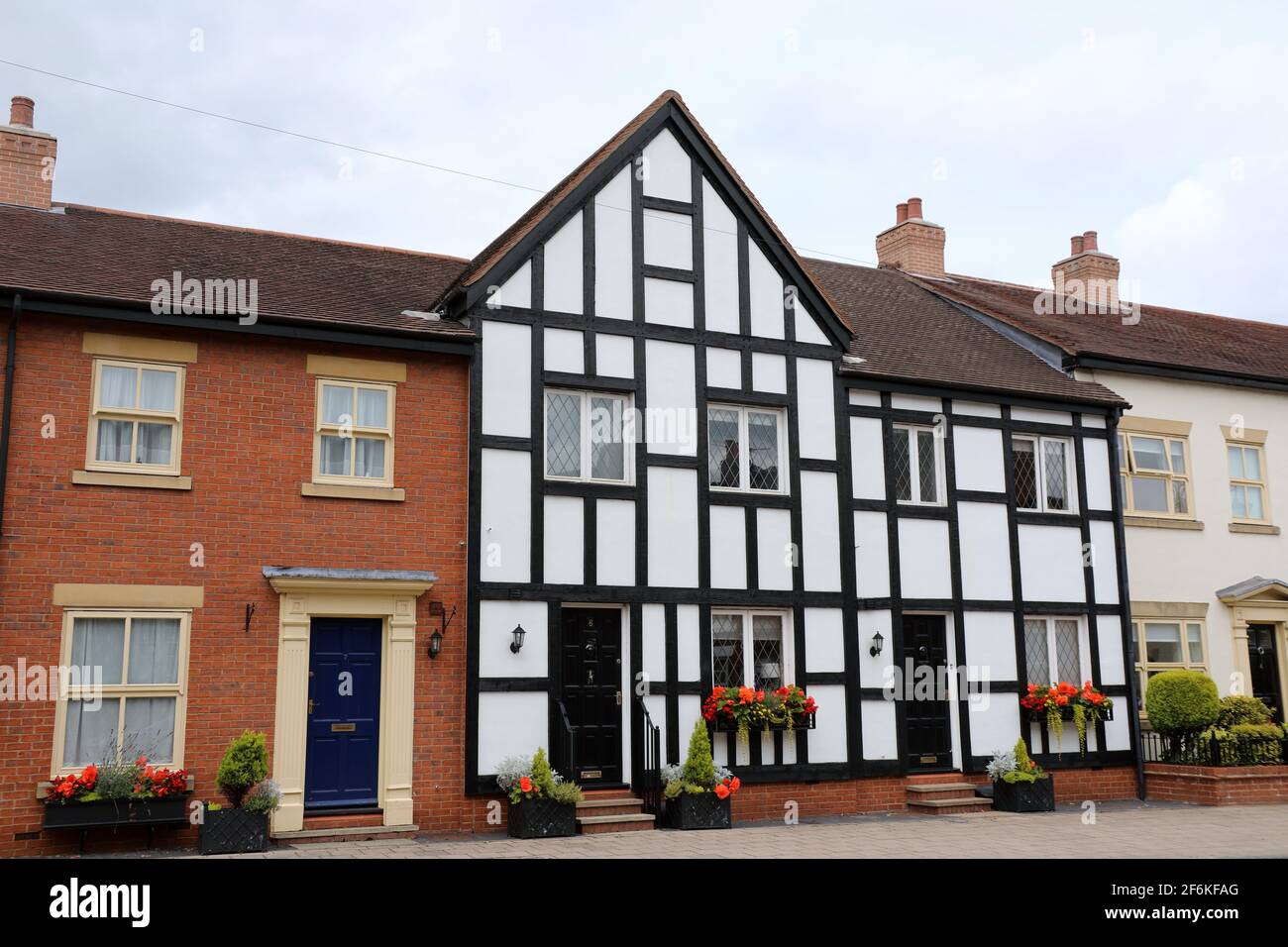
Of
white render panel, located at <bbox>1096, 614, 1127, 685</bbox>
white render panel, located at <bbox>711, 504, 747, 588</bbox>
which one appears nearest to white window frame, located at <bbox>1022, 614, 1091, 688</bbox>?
white render panel, located at <bbox>1096, 614, 1127, 685</bbox>

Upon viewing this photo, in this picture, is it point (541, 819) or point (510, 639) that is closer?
point (541, 819)

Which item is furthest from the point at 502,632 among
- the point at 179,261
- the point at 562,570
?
the point at 179,261

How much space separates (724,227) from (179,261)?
281 inches

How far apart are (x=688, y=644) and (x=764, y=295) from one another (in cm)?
502

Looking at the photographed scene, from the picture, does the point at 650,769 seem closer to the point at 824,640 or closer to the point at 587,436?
the point at 824,640

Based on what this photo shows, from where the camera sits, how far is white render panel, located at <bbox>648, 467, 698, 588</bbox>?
48.2 ft

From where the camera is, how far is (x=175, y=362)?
42.1 feet

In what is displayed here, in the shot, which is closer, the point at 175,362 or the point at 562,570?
the point at 175,362

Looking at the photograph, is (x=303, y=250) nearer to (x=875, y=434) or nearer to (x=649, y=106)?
(x=649, y=106)

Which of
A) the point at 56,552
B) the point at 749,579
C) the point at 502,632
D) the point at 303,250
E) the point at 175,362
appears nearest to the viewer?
the point at 56,552

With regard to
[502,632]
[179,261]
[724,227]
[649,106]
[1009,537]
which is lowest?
[502,632]

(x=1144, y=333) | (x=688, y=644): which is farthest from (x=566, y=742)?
(x=1144, y=333)

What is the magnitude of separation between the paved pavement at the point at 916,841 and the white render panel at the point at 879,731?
868 millimetres

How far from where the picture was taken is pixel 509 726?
531 inches
